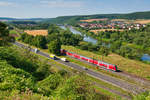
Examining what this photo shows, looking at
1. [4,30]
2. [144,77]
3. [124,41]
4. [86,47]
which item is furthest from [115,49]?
[4,30]

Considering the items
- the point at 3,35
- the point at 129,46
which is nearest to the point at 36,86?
the point at 3,35

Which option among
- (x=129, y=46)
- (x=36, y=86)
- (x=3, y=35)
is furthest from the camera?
(x=129, y=46)

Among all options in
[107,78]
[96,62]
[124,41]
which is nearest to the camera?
[107,78]

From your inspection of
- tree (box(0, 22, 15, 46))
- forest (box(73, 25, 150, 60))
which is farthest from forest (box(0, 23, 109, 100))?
forest (box(73, 25, 150, 60))

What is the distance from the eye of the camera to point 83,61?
57.6m

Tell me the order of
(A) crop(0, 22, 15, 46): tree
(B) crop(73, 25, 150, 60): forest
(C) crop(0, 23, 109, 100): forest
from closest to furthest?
(C) crop(0, 23, 109, 100): forest, (A) crop(0, 22, 15, 46): tree, (B) crop(73, 25, 150, 60): forest

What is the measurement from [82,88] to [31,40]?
8190cm

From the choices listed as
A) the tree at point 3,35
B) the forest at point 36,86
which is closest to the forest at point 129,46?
the tree at point 3,35

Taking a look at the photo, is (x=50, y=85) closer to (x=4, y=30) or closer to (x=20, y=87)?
(x=20, y=87)

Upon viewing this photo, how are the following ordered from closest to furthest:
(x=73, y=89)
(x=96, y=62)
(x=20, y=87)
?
(x=20, y=87) < (x=73, y=89) < (x=96, y=62)

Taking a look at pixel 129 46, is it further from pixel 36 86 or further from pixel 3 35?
pixel 36 86

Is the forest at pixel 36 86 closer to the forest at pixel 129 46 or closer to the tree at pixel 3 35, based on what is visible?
the tree at pixel 3 35

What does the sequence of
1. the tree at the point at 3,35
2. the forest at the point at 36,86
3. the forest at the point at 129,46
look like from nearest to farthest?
1. the forest at the point at 36,86
2. the tree at the point at 3,35
3. the forest at the point at 129,46

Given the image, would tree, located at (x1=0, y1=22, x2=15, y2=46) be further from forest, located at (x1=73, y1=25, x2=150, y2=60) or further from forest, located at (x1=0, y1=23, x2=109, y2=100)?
forest, located at (x1=73, y1=25, x2=150, y2=60)
